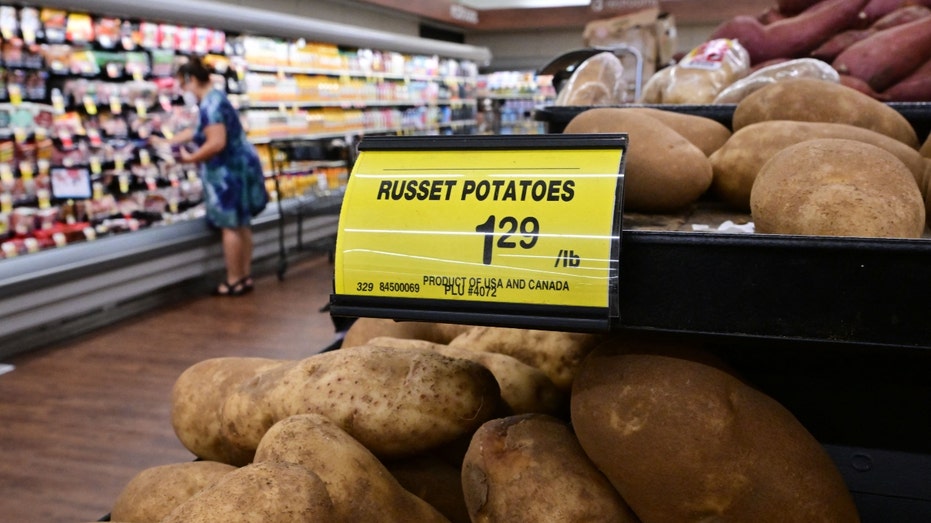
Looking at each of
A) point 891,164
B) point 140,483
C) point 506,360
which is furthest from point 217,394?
point 891,164

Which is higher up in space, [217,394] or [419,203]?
[419,203]

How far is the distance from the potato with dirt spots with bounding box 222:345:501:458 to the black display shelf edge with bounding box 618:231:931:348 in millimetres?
318

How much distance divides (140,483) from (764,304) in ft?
2.70

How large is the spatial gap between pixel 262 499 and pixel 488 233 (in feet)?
1.02

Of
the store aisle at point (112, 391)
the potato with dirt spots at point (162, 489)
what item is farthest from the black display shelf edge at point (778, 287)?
the store aisle at point (112, 391)

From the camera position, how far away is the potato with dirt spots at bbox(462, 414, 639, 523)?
772 mm

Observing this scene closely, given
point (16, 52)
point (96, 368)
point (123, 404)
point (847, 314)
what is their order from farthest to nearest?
point (16, 52) < point (96, 368) < point (123, 404) < point (847, 314)

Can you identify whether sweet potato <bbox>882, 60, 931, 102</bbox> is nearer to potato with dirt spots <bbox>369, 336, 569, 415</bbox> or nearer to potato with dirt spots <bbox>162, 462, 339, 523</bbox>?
potato with dirt spots <bbox>369, 336, 569, 415</bbox>

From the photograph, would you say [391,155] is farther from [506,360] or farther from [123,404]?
[123,404]

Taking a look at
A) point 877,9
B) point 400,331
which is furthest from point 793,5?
point 400,331

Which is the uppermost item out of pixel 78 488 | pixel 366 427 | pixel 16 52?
pixel 16 52

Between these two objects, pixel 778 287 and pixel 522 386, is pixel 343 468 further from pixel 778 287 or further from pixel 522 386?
pixel 778 287

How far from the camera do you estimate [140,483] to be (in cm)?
101

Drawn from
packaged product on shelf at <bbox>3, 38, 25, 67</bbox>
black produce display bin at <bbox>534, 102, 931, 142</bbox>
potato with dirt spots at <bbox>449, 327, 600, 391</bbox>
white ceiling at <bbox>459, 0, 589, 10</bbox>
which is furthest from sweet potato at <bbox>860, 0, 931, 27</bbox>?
white ceiling at <bbox>459, 0, 589, 10</bbox>
